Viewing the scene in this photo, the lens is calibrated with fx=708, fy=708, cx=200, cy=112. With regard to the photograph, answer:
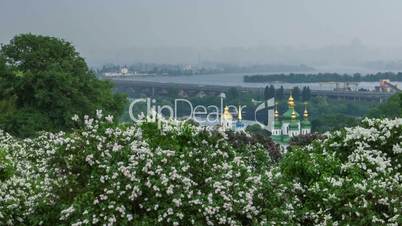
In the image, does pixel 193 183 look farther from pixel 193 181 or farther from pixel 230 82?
pixel 230 82

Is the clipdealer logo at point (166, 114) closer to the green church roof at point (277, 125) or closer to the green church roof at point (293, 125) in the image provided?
the green church roof at point (293, 125)

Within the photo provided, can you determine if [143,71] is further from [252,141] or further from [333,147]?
[333,147]

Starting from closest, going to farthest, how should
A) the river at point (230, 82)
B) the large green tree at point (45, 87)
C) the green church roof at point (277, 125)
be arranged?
the large green tree at point (45, 87), the green church roof at point (277, 125), the river at point (230, 82)

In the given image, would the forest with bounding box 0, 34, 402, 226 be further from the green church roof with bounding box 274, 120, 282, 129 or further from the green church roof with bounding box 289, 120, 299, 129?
the green church roof with bounding box 274, 120, 282, 129

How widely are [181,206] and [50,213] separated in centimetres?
174

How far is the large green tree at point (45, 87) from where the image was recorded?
94.1ft

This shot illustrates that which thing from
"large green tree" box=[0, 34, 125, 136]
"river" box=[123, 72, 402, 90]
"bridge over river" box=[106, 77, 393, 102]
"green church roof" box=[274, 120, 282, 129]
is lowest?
"river" box=[123, 72, 402, 90]

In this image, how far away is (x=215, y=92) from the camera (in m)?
99.6

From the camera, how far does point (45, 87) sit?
2920 cm

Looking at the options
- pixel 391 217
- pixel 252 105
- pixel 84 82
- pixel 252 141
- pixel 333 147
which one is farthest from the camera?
pixel 252 105

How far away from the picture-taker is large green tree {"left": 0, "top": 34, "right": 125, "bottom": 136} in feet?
94.1

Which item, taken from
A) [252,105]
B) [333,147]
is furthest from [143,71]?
[333,147]

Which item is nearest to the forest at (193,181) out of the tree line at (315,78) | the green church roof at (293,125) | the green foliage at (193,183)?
the green foliage at (193,183)

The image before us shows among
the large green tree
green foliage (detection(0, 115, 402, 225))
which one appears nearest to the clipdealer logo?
green foliage (detection(0, 115, 402, 225))
